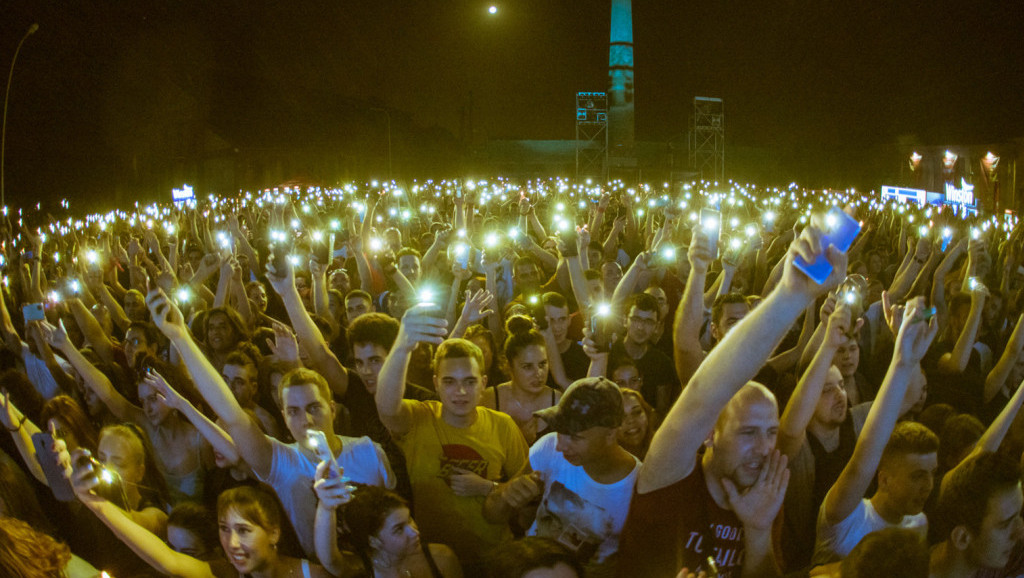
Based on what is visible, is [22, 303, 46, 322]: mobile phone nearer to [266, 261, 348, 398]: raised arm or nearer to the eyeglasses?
[266, 261, 348, 398]: raised arm

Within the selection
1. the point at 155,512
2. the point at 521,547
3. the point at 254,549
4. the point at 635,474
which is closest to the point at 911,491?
the point at 635,474

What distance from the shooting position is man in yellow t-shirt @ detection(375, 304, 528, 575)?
11.1 feet

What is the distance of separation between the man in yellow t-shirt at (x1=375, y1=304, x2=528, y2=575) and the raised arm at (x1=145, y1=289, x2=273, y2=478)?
0.52 m

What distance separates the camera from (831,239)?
76.7 inches

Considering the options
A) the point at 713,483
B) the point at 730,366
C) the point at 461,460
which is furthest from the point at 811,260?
the point at 461,460

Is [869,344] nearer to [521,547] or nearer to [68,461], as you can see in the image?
[521,547]

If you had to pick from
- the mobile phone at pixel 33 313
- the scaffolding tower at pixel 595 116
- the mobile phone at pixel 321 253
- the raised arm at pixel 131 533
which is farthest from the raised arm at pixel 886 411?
the scaffolding tower at pixel 595 116

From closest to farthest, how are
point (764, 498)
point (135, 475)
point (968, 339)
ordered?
point (764, 498)
point (135, 475)
point (968, 339)

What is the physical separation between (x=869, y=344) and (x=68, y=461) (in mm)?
5113

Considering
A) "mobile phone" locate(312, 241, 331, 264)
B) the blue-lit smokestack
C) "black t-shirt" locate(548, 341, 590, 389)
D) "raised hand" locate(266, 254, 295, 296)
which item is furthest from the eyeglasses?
the blue-lit smokestack

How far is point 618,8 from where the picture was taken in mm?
54812

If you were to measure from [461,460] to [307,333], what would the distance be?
1.26m

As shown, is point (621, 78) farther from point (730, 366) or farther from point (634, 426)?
point (730, 366)

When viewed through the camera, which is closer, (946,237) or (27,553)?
(27,553)
